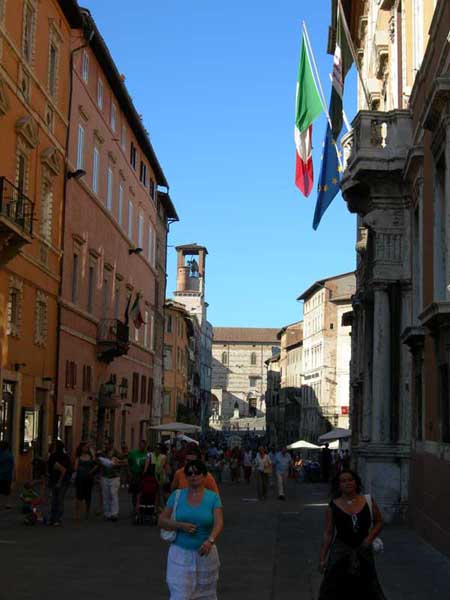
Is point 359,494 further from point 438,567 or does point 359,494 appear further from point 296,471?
point 296,471

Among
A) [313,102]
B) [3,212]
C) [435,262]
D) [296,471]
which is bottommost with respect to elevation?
[296,471]

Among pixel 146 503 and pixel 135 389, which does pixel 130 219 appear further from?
pixel 146 503

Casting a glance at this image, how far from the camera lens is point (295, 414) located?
378 feet

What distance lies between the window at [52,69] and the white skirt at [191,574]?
24.5 m

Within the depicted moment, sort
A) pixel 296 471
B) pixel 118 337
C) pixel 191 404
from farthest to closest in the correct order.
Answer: pixel 191 404 < pixel 296 471 < pixel 118 337

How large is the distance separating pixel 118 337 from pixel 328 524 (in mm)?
31865

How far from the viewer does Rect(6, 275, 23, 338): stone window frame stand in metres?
26.3

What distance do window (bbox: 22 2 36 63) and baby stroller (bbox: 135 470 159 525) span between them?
40.5ft

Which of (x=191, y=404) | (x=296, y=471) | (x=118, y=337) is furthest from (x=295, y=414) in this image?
(x=118, y=337)

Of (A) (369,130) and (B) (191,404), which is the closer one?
(A) (369,130)

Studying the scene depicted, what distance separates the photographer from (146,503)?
20.7 metres

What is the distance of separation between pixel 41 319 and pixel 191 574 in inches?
911

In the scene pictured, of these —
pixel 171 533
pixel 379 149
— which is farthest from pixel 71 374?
pixel 171 533

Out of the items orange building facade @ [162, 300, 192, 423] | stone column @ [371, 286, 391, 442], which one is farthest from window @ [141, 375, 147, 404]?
stone column @ [371, 286, 391, 442]
